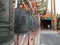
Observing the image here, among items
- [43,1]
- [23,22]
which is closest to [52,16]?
[43,1]

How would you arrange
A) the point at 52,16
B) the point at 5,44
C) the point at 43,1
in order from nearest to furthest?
the point at 5,44 → the point at 43,1 → the point at 52,16

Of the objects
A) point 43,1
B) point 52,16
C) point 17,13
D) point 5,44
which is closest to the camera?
point 5,44

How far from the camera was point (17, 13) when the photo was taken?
4.33ft

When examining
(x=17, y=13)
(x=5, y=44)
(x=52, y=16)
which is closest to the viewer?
(x=5, y=44)

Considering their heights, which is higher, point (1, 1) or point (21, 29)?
point (1, 1)

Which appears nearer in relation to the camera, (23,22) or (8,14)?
(8,14)

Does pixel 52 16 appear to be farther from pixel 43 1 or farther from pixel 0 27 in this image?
pixel 0 27

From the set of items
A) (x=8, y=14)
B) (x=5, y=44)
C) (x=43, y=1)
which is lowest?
(x=5, y=44)

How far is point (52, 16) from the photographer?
143 feet

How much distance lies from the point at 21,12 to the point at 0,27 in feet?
1.76

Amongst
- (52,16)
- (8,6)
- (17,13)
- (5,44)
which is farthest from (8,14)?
(52,16)

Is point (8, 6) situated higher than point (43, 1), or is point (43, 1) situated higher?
point (43, 1)

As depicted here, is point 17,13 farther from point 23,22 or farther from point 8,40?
point 8,40

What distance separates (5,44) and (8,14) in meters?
0.14
